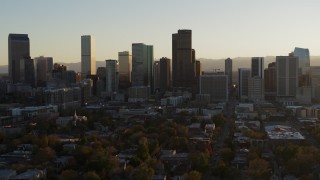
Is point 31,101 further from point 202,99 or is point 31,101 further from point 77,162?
point 77,162

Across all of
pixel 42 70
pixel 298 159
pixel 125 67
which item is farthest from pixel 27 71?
pixel 298 159

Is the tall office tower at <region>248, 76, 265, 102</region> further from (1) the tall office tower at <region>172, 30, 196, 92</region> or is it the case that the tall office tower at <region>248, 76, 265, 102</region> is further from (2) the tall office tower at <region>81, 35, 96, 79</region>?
(2) the tall office tower at <region>81, 35, 96, 79</region>

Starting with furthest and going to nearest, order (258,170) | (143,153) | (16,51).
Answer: (16,51)
(143,153)
(258,170)

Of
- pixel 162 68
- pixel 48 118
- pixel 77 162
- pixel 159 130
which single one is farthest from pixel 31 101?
pixel 77 162

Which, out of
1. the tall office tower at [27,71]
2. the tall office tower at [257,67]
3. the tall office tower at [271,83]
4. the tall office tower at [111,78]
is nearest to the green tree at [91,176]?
the tall office tower at [271,83]

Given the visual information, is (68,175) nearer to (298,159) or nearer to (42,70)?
(298,159)

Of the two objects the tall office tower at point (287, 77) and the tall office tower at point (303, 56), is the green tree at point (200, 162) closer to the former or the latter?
the tall office tower at point (287, 77)
